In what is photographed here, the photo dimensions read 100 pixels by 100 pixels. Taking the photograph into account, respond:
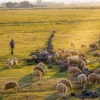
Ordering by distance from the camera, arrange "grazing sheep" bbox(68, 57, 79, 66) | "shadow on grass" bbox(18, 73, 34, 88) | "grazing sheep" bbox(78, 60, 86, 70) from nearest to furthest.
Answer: "shadow on grass" bbox(18, 73, 34, 88) → "grazing sheep" bbox(78, 60, 86, 70) → "grazing sheep" bbox(68, 57, 79, 66)

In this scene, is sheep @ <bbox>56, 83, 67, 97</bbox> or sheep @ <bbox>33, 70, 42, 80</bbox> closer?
sheep @ <bbox>56, 83, 67, 97</bbox>

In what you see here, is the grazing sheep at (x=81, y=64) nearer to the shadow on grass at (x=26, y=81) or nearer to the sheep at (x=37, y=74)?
the sheep at (x=37, y=74)

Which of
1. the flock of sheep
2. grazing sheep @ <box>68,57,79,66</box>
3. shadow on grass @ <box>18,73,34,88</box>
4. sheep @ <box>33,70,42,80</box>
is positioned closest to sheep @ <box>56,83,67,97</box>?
the flock of sheep

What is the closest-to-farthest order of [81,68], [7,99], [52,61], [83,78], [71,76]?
[7,99], [83,78], [71,76], [81,68], [52,61]

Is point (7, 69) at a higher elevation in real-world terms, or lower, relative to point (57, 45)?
lower

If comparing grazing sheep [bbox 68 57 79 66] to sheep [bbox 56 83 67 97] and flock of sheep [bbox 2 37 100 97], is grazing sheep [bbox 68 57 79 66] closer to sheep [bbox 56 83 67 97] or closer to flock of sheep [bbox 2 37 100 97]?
flock of sheep [bbox 2 37 100 97]

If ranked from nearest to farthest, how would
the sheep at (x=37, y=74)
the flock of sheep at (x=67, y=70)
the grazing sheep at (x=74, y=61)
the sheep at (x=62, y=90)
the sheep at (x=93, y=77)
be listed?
the sheep at (x=62, y=90) → the flock of sheep at (x=67, y=70) → the sheep at (x=93, y=77) → the sheep at (x=37, y=74) → the grazing sheep at (x=74, y=61)

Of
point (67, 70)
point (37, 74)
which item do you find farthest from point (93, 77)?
point (67, 70)

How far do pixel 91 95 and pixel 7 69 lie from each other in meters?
8.71

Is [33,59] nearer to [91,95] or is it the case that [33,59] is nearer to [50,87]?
[50,87]

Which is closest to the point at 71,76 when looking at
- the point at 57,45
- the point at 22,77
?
the point at 22,77

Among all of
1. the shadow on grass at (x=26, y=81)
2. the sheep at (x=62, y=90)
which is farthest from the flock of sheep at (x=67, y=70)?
the shadow on grass at (x=26, y=81)

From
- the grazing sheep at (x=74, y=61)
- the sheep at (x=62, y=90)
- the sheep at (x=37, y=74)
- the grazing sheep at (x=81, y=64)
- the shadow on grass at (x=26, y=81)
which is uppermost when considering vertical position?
the grazing sheep at (x=74, y=61)

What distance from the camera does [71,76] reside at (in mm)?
20828
